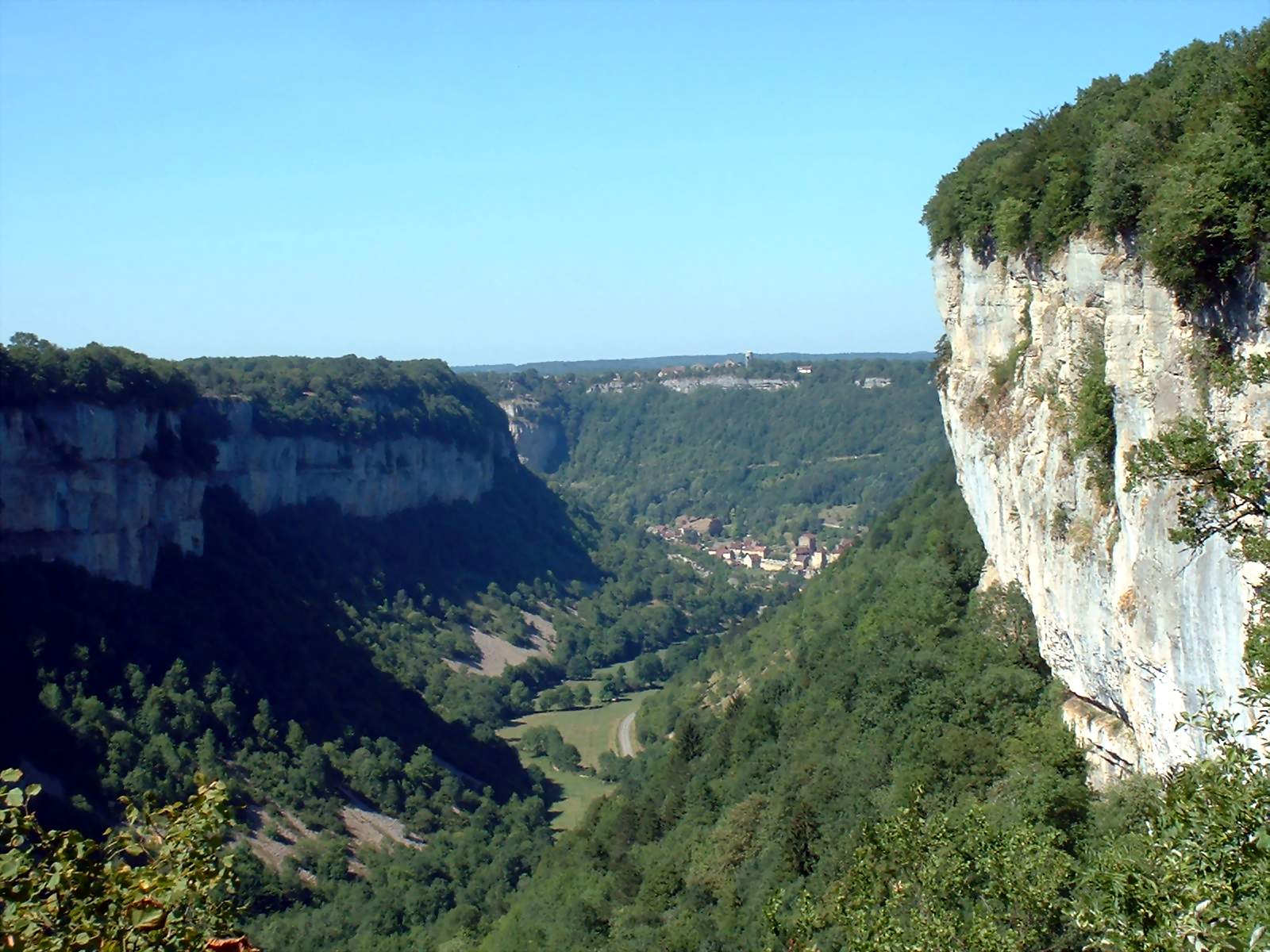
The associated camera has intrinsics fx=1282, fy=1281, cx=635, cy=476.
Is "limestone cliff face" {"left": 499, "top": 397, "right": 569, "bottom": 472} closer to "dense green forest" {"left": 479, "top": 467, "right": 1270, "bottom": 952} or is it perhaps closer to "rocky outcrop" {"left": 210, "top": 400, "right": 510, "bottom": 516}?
"rocky outcrop" {"left": 210, "top": 400, "right": 510, "bottom": 516}

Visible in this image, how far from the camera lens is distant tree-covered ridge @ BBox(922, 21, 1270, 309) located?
13297 millimetres

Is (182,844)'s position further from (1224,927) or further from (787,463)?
(787,463)

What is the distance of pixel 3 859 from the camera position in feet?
21.0

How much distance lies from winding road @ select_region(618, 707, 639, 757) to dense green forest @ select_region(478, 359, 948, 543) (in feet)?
195

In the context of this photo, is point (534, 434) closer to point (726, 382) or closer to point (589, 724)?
point (726, 382)

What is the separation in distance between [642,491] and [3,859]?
15529 cm

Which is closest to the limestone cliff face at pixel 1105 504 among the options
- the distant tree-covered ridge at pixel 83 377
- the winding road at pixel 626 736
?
the distant tree-covered ridge at pixel 83 377

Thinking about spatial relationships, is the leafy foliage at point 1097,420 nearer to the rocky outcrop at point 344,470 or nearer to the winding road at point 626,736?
the winding road at point 626,736

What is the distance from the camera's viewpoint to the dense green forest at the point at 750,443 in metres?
142

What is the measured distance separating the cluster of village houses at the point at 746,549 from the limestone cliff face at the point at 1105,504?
3222 inches

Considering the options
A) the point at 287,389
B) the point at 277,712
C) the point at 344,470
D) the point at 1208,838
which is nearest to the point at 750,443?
the point at 344,470

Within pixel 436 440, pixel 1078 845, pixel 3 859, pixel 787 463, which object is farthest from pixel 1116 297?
pixel 787 463

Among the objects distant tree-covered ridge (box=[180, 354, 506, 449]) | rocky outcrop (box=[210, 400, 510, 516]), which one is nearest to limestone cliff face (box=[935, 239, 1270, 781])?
rocky outcrop (box=[210, 400, 510, 516])

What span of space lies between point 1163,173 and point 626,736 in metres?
54.8
